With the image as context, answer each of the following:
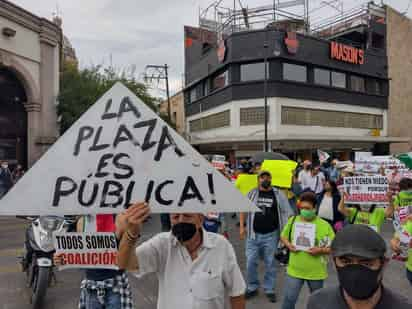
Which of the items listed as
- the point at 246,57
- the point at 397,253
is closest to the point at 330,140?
the point at 246,57

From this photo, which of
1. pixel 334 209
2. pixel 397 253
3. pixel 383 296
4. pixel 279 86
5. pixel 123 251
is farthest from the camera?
pixel 279 86

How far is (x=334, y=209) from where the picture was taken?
6285 mm

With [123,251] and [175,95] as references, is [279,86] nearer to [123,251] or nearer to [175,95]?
[175,95]

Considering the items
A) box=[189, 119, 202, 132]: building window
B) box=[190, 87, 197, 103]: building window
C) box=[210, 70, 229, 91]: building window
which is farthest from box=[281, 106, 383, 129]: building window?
box=[190, 87, 197, 103]: building window

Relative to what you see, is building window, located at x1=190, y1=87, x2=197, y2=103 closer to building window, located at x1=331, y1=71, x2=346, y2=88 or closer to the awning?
the awning

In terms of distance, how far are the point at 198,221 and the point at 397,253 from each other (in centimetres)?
264

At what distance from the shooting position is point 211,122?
29.0 metres

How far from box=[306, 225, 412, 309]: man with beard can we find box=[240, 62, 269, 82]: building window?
23.6 meters

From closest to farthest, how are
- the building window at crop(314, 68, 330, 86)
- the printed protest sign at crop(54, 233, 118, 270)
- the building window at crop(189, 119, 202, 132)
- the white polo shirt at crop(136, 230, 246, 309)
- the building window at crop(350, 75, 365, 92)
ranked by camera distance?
the white polo shirt at crop(136, 230, 246, 309), the printed protest sign at crop(54, 233, 118, 270), the building window at crop(314, 68, 330, 86), the building window at crop(350, 75, 365, 92), the building window at crop(189, 119, 202, 132)

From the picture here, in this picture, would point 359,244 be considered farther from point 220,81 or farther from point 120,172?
point 220,81

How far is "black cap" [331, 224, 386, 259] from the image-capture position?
5.63 ft

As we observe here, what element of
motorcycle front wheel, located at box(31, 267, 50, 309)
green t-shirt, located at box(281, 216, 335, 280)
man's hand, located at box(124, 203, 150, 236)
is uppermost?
man's hand, located at box(124, 203, 150, 236)

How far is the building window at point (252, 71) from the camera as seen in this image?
80.6 ft

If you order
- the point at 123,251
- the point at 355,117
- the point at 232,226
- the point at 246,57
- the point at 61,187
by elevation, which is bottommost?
the point at 232,226
